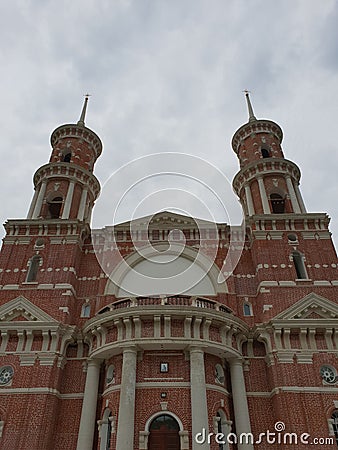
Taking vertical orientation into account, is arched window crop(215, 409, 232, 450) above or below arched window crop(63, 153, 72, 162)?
below

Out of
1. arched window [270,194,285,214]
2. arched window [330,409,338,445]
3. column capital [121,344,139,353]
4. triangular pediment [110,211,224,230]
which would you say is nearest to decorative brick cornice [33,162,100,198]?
triangular pediment [110,211,224,230]

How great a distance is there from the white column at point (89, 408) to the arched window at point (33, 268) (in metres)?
7.66

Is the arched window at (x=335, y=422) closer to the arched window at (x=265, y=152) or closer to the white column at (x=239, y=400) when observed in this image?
the white column at (x=239, y=400)

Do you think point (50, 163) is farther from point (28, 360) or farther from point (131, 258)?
point (28, 360)

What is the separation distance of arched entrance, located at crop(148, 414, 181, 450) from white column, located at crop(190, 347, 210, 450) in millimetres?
1074

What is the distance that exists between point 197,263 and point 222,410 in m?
10.1

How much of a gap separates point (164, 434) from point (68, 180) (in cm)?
2091

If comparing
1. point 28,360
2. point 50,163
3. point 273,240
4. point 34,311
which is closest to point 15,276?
point 34,311

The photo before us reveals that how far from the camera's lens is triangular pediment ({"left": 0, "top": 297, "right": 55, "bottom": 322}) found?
23156 millimetres

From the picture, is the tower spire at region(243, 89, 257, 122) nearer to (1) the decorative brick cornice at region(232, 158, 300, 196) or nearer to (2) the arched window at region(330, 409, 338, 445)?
(1) the decorative brick cornice at region(232, 158, 300, 196)

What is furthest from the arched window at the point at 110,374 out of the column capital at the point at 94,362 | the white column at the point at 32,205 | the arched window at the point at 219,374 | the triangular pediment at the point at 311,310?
the white column at the point at 32,205

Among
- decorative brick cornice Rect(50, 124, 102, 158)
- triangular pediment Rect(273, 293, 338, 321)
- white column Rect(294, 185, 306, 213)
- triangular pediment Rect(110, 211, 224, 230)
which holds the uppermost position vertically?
decorative brick cornice Rect(50, 124, 102, 158)

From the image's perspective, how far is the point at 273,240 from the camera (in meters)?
27.1

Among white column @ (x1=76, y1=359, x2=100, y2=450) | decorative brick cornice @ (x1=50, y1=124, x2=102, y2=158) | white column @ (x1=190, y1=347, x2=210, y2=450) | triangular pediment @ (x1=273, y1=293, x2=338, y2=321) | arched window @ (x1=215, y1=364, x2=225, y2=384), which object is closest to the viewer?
white column @ (x1=190, y1=347, x2=210, y2=450)
